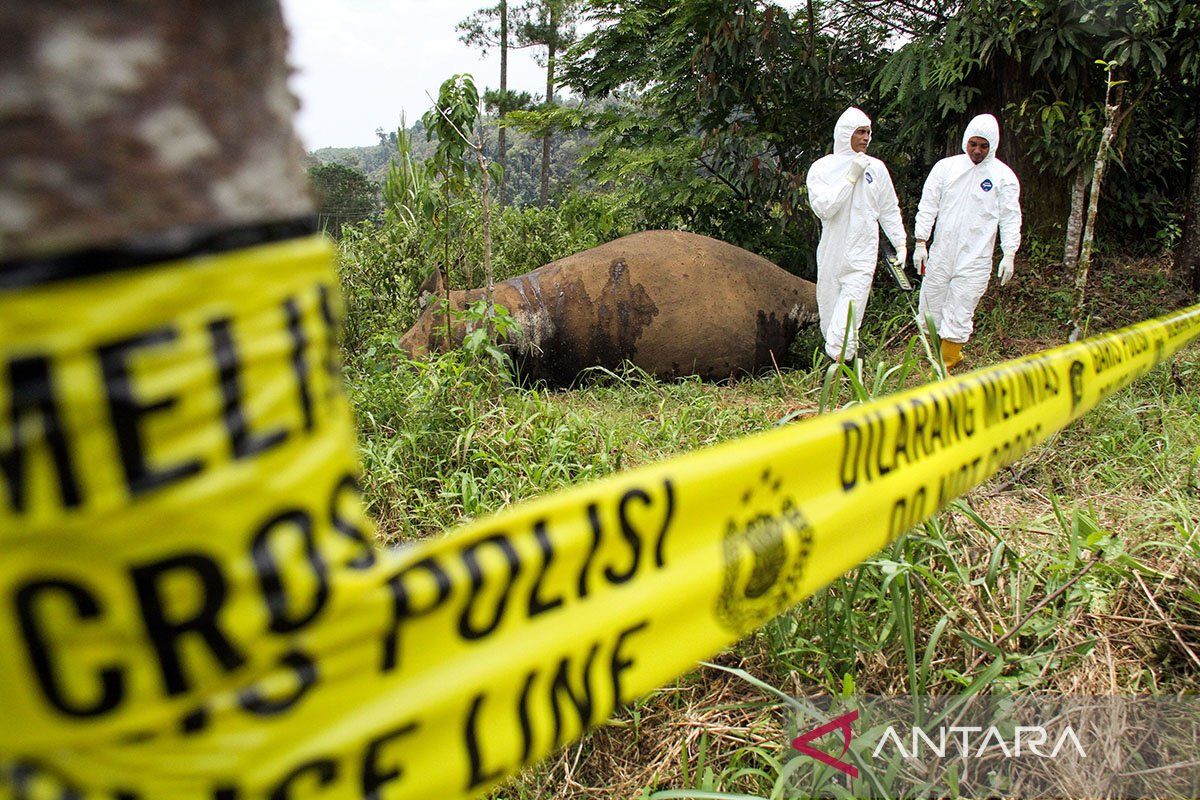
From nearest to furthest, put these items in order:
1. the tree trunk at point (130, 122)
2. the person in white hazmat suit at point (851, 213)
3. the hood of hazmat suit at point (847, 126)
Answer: the tree trunk at point (130, 122) → the hood of hazmat suit at point (847, 126) → the person in white hazmat suit at point (851, 213)

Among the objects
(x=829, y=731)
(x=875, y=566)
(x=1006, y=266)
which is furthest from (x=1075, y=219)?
(x=829, y=731)

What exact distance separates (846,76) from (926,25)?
2.68ft

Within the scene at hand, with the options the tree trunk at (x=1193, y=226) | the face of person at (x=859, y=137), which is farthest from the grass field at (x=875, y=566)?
the tree trunk at (x=1193, y=226)

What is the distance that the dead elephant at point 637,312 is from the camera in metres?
5.14

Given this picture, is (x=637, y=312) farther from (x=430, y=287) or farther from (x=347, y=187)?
(x=347, y=187)

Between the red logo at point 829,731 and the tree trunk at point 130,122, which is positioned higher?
the tree trunk at point 130,122

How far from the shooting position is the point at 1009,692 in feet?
5.54

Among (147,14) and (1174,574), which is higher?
(147,14)

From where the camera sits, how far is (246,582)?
1.72ft

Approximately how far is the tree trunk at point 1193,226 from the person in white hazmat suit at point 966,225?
6.91 feet

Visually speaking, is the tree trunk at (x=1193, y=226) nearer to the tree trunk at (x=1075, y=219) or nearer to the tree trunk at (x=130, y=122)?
the tree trunk at (x=1075, y=219)

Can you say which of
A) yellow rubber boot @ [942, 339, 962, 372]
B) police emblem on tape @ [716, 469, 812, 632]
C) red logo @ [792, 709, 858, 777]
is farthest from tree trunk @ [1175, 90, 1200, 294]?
police emblem on tape @ [716, 469, 812, 632]

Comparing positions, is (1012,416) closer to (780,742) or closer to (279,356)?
(780,742)

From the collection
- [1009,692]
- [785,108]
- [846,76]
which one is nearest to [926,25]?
[846,76]
